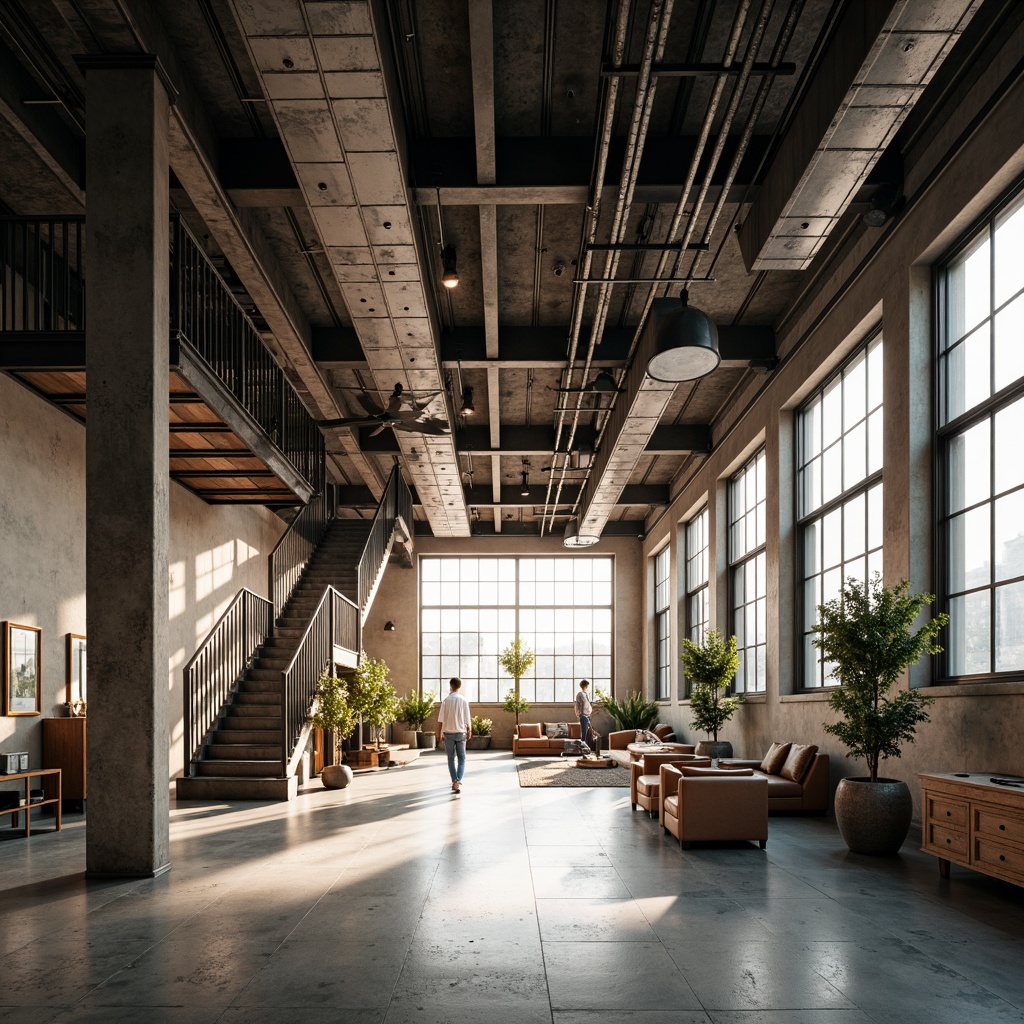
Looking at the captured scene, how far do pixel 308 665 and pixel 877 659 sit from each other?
26.6 feet

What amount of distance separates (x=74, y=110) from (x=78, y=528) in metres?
4.73

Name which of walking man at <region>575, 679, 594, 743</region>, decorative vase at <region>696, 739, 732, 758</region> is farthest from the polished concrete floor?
walking man at <region>575, 679, 594, 743</region>

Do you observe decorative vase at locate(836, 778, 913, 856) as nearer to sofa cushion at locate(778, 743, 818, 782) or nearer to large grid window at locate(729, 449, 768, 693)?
sofa cushion at locate(778, 743, 818, 782)

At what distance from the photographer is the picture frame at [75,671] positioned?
34.5 feet

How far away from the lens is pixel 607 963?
4379 mm

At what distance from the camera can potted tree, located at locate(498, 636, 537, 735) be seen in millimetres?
23703

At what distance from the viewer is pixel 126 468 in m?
6.48

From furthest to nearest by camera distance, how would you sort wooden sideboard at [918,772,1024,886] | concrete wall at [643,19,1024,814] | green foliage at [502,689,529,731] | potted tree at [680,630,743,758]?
1. green foliage at [502,689,529,731]
2. potted tree at [680,630,743,758]
3. concrete wall at [643,19,1024,814]
4. wooden sideboard at [918,772,1024,886]

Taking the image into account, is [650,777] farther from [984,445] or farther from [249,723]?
[249,723]

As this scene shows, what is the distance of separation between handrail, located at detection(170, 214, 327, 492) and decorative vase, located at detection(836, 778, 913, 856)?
20.9 ft

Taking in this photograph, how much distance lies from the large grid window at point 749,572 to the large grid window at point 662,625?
5442mm

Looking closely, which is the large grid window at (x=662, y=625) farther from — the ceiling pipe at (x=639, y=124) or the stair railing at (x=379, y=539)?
the ceiling pipe at (x=639, y=124)

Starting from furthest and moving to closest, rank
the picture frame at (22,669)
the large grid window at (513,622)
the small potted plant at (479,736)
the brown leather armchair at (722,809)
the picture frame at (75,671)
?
the large grid window at (513,622) → the small potted plant at (479,736) → the picture frame at (75,671) → the picture frame at (22,669) → the brown leather armchair at (722,809)

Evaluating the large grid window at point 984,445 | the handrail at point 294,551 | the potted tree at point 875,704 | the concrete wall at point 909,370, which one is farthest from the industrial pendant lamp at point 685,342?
the handrail at point 294,551
